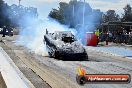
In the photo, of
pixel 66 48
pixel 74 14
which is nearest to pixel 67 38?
pixel 66 48

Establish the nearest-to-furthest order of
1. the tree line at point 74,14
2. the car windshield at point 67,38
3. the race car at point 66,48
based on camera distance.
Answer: the race car at point 66,48 → the car windshield at point 67,38 → the tree line at point 74,14

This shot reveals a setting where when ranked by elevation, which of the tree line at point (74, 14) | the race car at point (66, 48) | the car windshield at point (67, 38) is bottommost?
the race car at point (66, 48)

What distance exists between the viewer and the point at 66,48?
19516 millimetres

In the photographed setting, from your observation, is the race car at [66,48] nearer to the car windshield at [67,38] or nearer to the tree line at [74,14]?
the car windshield at [67,38]

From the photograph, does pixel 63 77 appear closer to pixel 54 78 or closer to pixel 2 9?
pixel 54 78

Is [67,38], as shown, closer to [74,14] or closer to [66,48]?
[66,48]

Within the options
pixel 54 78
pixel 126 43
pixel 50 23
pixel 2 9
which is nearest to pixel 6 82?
pixel 54 78

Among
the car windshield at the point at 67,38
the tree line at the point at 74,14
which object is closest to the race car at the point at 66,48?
the car windshield at the point at 67,38

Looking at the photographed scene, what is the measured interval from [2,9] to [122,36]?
51.4 m

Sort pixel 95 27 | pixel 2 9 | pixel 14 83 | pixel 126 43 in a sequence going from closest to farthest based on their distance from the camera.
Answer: pixel 14 83 → pixel 126 43 → pixel 95 27 → pixel 2 9

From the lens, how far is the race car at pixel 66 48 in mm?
19312

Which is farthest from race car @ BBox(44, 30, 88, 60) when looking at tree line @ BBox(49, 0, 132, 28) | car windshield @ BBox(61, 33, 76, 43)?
tree line @ BBox(49, 0, 132, 28)

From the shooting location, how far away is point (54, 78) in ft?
40.3

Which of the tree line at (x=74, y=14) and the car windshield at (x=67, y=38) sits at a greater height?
the tree line at (x=74, y=14)
